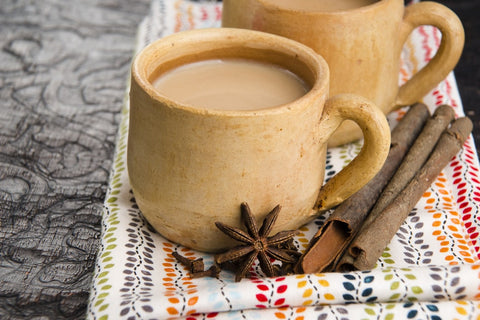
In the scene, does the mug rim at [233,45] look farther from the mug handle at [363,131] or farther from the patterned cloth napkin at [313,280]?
the patterned cloth napkin at [313,280]

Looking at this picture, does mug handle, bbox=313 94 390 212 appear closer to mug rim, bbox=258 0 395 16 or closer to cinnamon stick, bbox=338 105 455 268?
cinnamon stick, bbox=338 105 455 268

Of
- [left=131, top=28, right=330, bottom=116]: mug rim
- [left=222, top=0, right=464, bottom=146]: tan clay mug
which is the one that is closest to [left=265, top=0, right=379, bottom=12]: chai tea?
[left=222, top=0, right=464, bottom=146]: tan clay mug

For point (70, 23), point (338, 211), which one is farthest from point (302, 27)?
point (70, 23)

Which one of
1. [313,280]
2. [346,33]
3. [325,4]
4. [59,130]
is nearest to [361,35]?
[346,33]

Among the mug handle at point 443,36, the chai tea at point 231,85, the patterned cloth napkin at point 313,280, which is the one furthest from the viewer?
the mug handle at point 443,36

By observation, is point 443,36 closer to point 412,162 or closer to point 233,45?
point 412,162

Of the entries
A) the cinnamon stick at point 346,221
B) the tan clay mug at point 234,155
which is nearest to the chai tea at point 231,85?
the tan clay mug at point 234,155
